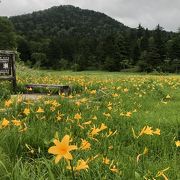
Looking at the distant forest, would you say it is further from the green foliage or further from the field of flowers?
the field of flowers

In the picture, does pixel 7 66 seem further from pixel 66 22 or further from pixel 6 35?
pixel 66 22

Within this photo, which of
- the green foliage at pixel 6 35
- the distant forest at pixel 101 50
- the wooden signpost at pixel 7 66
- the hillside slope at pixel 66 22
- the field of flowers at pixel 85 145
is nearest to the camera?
the field of flowers at pixel 85 145

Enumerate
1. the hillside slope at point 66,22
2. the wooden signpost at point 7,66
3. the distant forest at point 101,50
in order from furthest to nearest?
the hillside slope at point 66,22 → the distant forest at point 101,50 → the wooden signpost at point 7,66

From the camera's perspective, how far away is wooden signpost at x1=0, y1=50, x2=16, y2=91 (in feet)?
32.6

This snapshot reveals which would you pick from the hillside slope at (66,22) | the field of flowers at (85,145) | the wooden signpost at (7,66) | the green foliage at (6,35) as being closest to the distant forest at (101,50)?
the green foliage at (6,35)

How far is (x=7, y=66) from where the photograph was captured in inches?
402

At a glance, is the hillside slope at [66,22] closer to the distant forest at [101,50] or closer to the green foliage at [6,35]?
the distant forest at [101,50]

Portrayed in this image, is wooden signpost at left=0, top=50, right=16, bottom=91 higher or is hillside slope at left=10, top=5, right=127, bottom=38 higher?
hillside slope at left=10, top=5, right=127, bottom=38

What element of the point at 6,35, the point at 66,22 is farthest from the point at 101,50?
the point at 66,22

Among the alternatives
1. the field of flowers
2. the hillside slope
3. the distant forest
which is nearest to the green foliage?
the distant forest

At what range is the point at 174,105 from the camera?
7762 mm

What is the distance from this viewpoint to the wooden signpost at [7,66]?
9.94 m

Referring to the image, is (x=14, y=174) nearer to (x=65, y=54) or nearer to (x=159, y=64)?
(x=159, y=64)

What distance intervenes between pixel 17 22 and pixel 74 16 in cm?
2918
